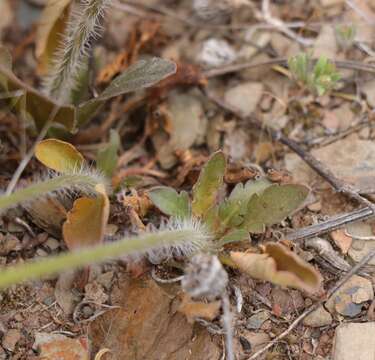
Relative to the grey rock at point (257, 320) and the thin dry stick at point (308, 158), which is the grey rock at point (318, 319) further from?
the thin dry stick at point (308, 158)

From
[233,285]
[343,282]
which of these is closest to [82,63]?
[233,285]

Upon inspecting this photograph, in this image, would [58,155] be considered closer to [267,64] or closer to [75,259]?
[75,259]

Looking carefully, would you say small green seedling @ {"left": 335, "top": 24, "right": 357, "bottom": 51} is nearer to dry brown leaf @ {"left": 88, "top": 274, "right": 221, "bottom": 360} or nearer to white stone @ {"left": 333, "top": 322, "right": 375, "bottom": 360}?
white stone @ {"left": 333, "top": 322, "right": 375, "bottom": 360}

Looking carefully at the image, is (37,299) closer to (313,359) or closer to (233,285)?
(233,285)

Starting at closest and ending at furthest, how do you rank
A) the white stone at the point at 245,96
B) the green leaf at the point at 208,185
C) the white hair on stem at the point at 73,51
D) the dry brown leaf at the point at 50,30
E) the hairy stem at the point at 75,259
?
the hairy stem at the point at 75,259
the green leaf at the point at 208,185
the white hair on stem at the point at 73,51
the dry brown leaf at the point at 50,30
the white stone at the point at 245,96

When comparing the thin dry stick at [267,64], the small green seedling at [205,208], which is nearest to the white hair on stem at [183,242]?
the small green seedling at [205,208]

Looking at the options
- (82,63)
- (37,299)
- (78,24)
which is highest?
(78,24)

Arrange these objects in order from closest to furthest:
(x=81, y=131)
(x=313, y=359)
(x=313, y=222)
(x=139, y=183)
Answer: (x=313, y=359), (x=313, y=222), (x=139, y=183), (x=81, y=131)

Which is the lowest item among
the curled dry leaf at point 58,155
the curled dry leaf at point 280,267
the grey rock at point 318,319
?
the grey rock at point 318,319
